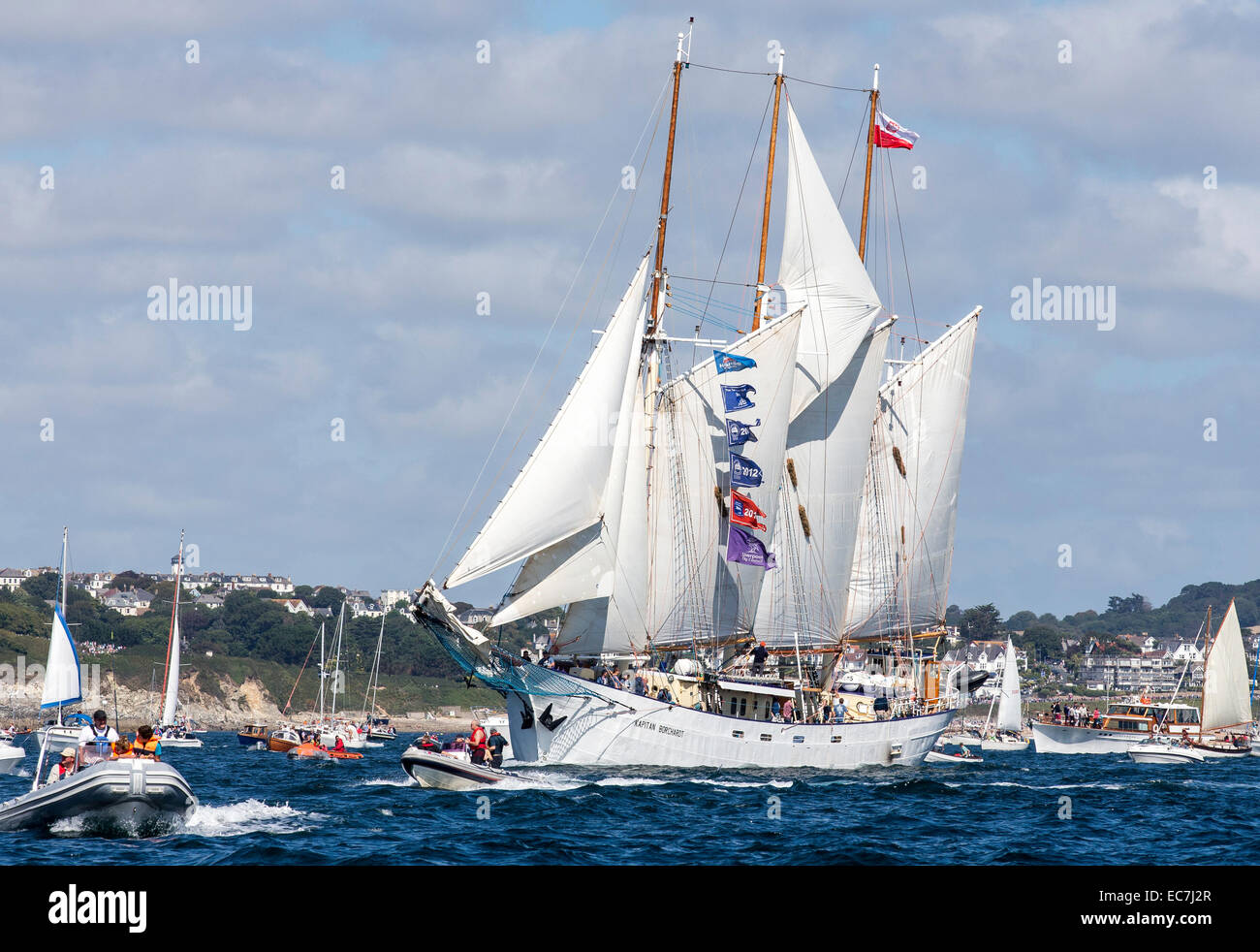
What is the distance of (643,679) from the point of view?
2586 inches

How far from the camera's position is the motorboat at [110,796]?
109ft

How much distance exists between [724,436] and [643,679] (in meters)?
12.0

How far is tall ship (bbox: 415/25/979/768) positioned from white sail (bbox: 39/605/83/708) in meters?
19.4

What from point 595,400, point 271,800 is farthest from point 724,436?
point 271,800

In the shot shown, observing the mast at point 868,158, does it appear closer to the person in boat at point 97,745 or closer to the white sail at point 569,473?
the white sail at point 569,473

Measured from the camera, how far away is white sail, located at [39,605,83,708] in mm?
71188

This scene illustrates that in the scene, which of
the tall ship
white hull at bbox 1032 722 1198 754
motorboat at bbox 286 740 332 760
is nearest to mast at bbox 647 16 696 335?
the tall ship

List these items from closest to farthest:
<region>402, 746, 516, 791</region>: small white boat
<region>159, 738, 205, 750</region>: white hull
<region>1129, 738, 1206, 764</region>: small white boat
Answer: <region>402, 746, 516, 791</region>: small white boat, <region>1129, 738, 1206, 764</region>: small white boat, <region>159, 738, 205, 750</region>: white hull

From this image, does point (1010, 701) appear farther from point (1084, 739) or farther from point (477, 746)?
point (477, 746)

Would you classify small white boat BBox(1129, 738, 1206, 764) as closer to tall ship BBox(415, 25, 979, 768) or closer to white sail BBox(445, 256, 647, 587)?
tall ship BBox(415, 25, 979, 768)

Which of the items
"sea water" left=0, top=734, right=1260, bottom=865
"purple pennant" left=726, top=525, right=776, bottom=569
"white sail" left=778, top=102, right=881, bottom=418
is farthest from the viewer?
"white sail" left=778, top=102, right=881, bottom=418

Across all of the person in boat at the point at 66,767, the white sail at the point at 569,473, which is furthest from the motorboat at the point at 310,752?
the person in boat at the point at 66,767

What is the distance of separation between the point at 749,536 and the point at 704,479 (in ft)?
10.9
